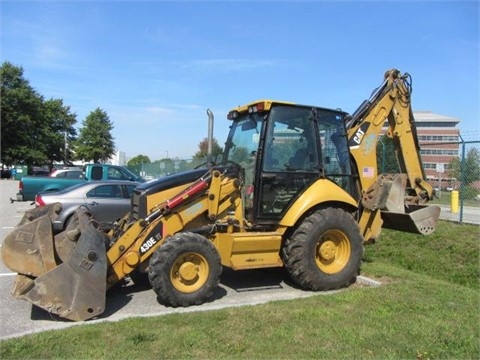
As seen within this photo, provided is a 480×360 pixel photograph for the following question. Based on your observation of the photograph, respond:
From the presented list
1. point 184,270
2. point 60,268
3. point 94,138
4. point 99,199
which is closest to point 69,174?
point 99,199

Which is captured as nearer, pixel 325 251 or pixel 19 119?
pixel 325 251

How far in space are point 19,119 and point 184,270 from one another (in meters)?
59.2

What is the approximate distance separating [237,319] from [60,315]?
1.98 meters

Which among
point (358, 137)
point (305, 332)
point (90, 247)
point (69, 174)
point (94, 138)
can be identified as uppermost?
point (94, 138)

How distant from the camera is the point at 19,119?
58938 millimetres

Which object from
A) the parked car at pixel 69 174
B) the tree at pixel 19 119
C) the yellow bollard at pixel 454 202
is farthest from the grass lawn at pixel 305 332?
the tree at pixel 19 119

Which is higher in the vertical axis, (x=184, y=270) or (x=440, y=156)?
(x=440, y=156)

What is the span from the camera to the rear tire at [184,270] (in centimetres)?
609

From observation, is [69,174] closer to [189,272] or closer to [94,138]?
[189,272]

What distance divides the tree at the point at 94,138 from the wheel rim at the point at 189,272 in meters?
65.4

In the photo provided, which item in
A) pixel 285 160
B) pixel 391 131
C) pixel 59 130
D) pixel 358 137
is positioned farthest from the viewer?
pixel 59 130

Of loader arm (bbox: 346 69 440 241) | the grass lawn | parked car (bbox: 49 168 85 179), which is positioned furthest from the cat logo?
parked car (bbox: 49 168 85 179)

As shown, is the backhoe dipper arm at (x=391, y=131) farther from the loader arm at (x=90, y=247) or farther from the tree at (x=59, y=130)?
the tree at (x=59, y=130)

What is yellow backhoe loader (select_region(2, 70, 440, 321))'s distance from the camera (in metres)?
6.02
